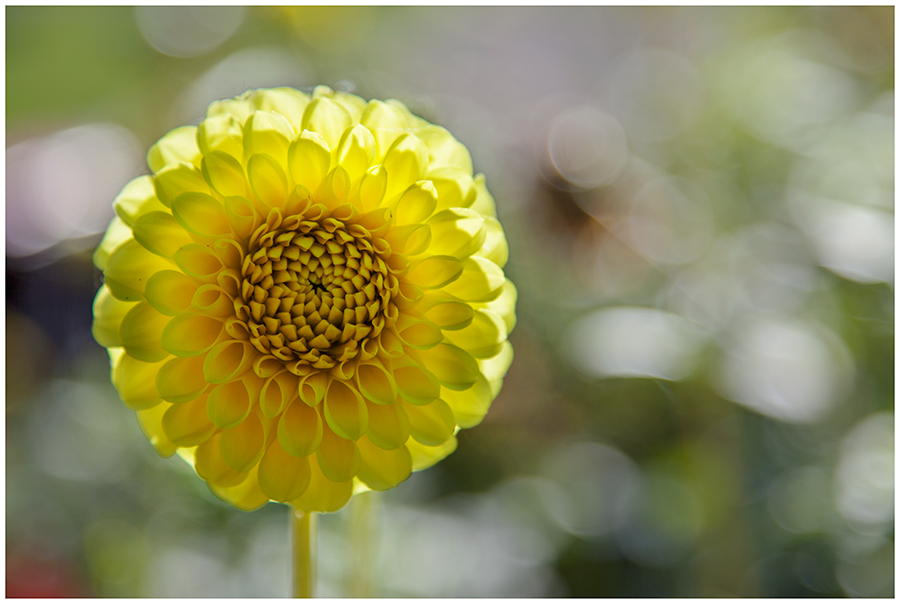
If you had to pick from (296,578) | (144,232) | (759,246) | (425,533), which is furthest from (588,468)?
(144,232)

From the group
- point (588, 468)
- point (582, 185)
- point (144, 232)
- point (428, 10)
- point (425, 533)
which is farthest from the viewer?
point (428, 10)

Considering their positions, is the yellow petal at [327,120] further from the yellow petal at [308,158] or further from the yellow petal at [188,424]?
the yellow petal at [188,424]

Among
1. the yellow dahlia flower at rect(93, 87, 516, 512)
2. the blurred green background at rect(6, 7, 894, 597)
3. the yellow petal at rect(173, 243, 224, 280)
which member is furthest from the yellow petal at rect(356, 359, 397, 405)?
the blurred green background at rect(6, 7, 894, 597)

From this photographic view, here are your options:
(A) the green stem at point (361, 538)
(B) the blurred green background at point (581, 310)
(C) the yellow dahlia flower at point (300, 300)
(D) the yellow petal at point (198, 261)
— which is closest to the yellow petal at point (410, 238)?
(C) the yellow dahlia flower at point (300, 300)

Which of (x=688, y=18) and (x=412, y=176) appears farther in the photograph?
(x=688, y=18)

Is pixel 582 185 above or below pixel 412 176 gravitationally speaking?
below

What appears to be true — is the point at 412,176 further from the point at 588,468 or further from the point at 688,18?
the point at 688,18
